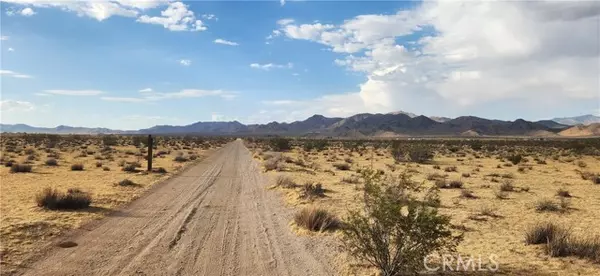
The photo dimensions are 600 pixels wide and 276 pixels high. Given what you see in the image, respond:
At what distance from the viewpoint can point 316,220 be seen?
11.3 m

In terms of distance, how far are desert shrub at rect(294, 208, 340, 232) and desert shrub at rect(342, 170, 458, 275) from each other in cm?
357

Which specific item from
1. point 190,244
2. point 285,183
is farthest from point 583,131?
point 190,244

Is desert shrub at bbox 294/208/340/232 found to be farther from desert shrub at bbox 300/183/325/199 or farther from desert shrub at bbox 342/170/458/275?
desert shrub at bbox 300/183/325/199

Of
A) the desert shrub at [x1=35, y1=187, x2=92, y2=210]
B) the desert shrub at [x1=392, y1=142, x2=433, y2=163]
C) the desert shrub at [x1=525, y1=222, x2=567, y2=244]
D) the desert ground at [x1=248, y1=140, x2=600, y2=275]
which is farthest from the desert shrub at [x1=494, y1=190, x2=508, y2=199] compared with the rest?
the desert shrub at [x1=392, y1=142, x2=433, y2=163]

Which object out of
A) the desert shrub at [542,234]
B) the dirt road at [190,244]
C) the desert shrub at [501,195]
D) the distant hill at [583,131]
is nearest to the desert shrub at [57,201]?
the dirt road at [190,244]

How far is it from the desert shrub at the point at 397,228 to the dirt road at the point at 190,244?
3.74ft

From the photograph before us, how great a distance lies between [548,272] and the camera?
25.6ft

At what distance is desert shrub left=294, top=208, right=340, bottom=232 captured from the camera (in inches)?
442

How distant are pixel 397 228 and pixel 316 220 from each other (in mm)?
4447

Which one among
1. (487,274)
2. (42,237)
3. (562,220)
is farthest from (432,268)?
(42,237)

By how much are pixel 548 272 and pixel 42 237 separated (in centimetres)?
1073

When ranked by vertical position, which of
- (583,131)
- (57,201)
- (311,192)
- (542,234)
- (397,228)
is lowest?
(311,192)

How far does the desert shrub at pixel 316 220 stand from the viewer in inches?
442

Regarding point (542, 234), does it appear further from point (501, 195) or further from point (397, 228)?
point (501, 195)
